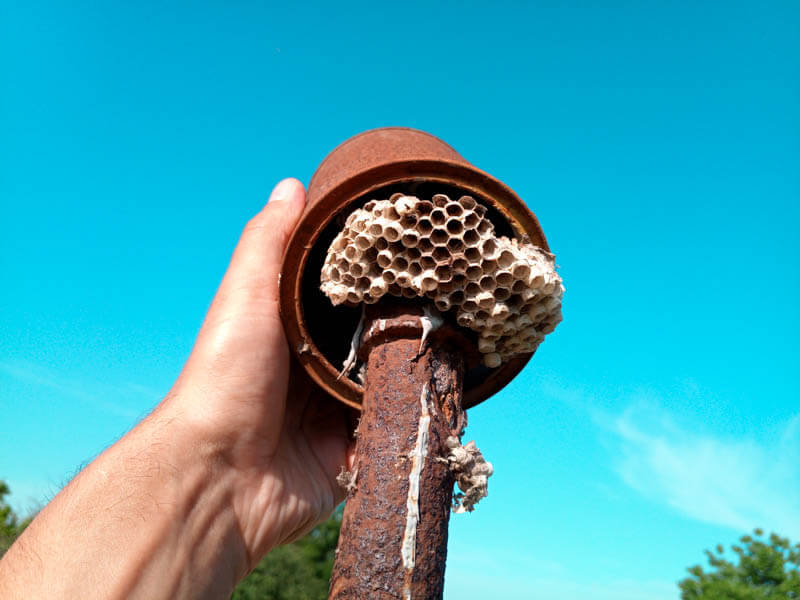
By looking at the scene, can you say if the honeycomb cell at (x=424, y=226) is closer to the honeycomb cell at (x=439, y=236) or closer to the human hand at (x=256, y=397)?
the honeycomb cell at (x=439, y=236)

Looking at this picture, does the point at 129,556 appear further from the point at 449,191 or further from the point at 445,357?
the point at 449,191

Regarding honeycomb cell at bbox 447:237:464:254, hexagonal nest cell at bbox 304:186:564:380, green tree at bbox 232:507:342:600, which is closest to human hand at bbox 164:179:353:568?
hexagonal nest cell at bbox 304:186:564:380

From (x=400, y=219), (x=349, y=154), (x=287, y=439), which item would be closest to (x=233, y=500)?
(x=287, y=439)

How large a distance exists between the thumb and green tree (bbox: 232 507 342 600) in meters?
15.1

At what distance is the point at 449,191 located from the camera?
238cm

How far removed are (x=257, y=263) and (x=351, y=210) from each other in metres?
0.62

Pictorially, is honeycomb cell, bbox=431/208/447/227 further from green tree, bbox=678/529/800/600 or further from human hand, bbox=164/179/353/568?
green tree, bbox=678/529/800/600

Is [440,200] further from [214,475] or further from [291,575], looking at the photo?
[291,575]

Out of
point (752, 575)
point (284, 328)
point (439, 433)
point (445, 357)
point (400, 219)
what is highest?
point (752, 575)

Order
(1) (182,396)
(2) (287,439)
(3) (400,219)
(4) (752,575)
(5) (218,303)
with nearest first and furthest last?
(3) (400,219) < (1) (182,396) < (5) (218,303) < (2) (287,439) < (4) (752,575)

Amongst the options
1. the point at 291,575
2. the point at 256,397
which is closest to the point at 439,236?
the point at 256,397

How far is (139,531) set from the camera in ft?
7.06

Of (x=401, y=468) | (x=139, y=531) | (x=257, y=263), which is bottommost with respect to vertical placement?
(x=139, y=531)

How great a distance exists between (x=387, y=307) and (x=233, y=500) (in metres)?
1.19
